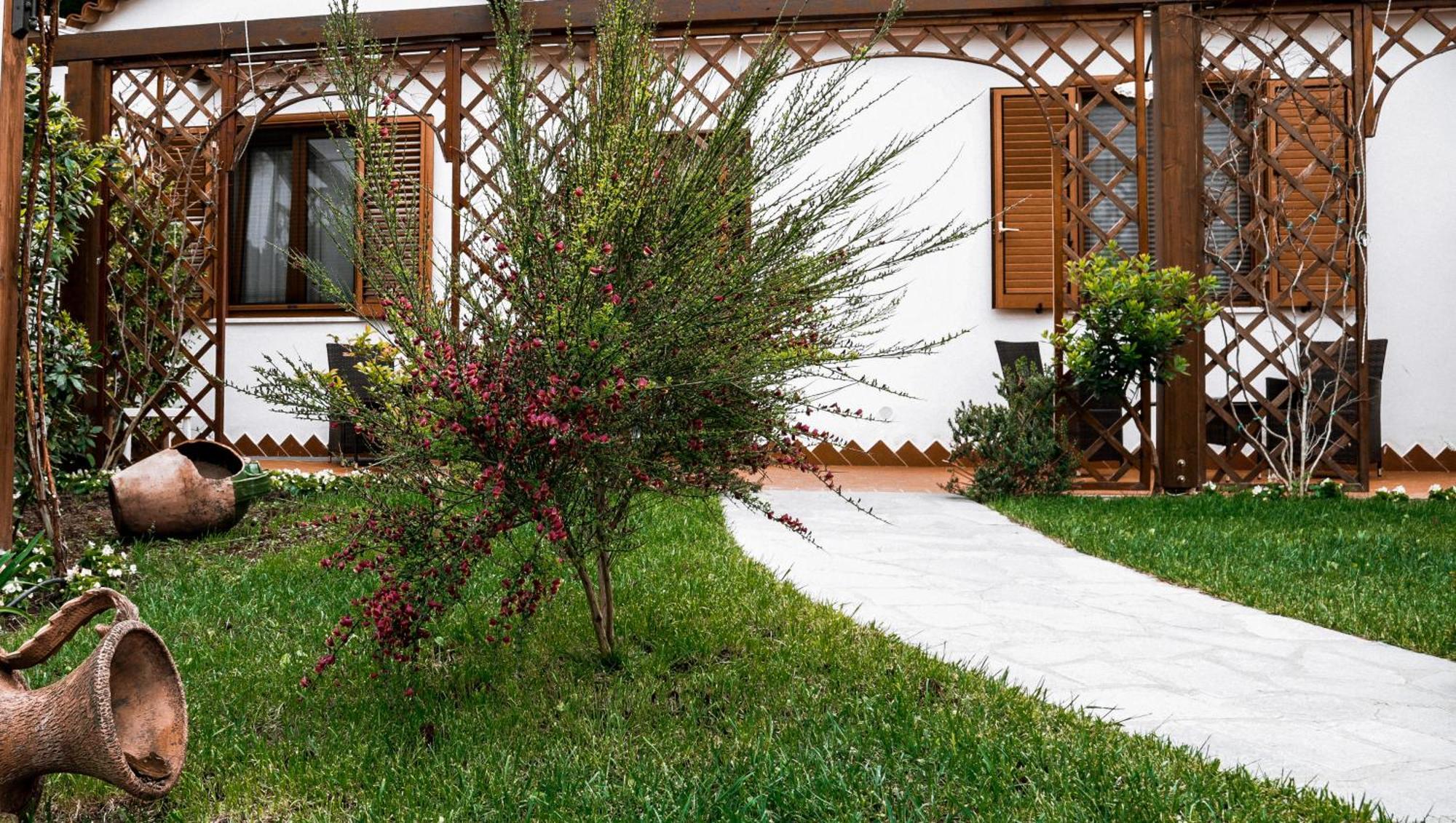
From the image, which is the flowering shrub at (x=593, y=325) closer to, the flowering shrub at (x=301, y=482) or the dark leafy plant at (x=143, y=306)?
the flowering shrub at (x=301, y=482)

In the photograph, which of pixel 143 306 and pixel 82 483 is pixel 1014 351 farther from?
pixel 82 483

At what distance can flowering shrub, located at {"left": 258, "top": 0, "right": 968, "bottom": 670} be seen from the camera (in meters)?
2.12

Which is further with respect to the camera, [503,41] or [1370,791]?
[503,41]

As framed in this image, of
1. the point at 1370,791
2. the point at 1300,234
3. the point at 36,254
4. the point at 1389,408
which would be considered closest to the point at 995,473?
the point at 1300,234

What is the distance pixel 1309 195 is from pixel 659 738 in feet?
17.0

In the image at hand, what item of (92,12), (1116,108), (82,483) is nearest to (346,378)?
(82,483)

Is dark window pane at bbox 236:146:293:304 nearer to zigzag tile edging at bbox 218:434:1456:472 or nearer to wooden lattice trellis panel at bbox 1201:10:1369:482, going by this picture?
zigzag tile edging at bbox 218:434:1456:472

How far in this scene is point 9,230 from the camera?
353cm

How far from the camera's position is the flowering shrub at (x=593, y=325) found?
212 centimetres

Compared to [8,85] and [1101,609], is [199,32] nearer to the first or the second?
[8,85]

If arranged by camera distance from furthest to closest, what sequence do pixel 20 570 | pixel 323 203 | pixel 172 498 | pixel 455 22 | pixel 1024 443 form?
pixel 323 203 < pixel 455 22 < pixel 1024 443 < pixel 172 498 < pixel 20 570

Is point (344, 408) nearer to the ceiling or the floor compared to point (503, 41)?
nearer to the floor

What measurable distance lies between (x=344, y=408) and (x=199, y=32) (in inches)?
213

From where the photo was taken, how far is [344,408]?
2.30 m
